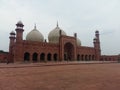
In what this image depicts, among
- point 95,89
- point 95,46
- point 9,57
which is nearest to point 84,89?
point 95,89

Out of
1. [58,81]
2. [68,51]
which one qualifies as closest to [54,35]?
[68,51]

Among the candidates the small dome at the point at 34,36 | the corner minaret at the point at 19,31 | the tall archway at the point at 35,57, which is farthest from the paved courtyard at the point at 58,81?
the small dome at the point at 34,36

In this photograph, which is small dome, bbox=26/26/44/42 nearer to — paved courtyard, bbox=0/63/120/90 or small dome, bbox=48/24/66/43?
small dome, bbox=48/24/66/43

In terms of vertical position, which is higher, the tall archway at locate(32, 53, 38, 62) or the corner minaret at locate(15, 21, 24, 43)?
the corner minaret at locate(15, 21, 24, 43)

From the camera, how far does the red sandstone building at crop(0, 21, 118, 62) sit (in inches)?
1179

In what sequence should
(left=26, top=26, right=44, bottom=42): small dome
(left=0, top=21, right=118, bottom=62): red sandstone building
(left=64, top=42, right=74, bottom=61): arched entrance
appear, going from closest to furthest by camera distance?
(left=0, top=21, right=118, bottom=62): red sandstone building, (left=26, top=26, right=44, bottom=42): small dome, (left=64, top=42, right=74, bottom=61): arched entrance

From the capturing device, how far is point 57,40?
127 feet

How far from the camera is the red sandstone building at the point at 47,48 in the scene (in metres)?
30.0

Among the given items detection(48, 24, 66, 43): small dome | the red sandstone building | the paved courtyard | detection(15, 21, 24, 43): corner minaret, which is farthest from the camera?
detection(48, 24, 66, 43): small dome

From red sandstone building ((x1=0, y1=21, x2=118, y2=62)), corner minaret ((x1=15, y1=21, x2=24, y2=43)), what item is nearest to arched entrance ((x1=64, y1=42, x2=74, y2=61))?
red sandstone building ((x1=0, y1=21, x2=118, y2=62))

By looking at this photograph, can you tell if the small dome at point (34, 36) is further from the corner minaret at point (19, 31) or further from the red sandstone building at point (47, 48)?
the corner minaret at point (19, 31)

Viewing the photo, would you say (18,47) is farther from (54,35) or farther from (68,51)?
(68,51)

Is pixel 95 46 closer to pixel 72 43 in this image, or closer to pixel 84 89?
pixel 72 43

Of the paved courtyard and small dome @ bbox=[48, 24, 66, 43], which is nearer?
the paved courtyard
